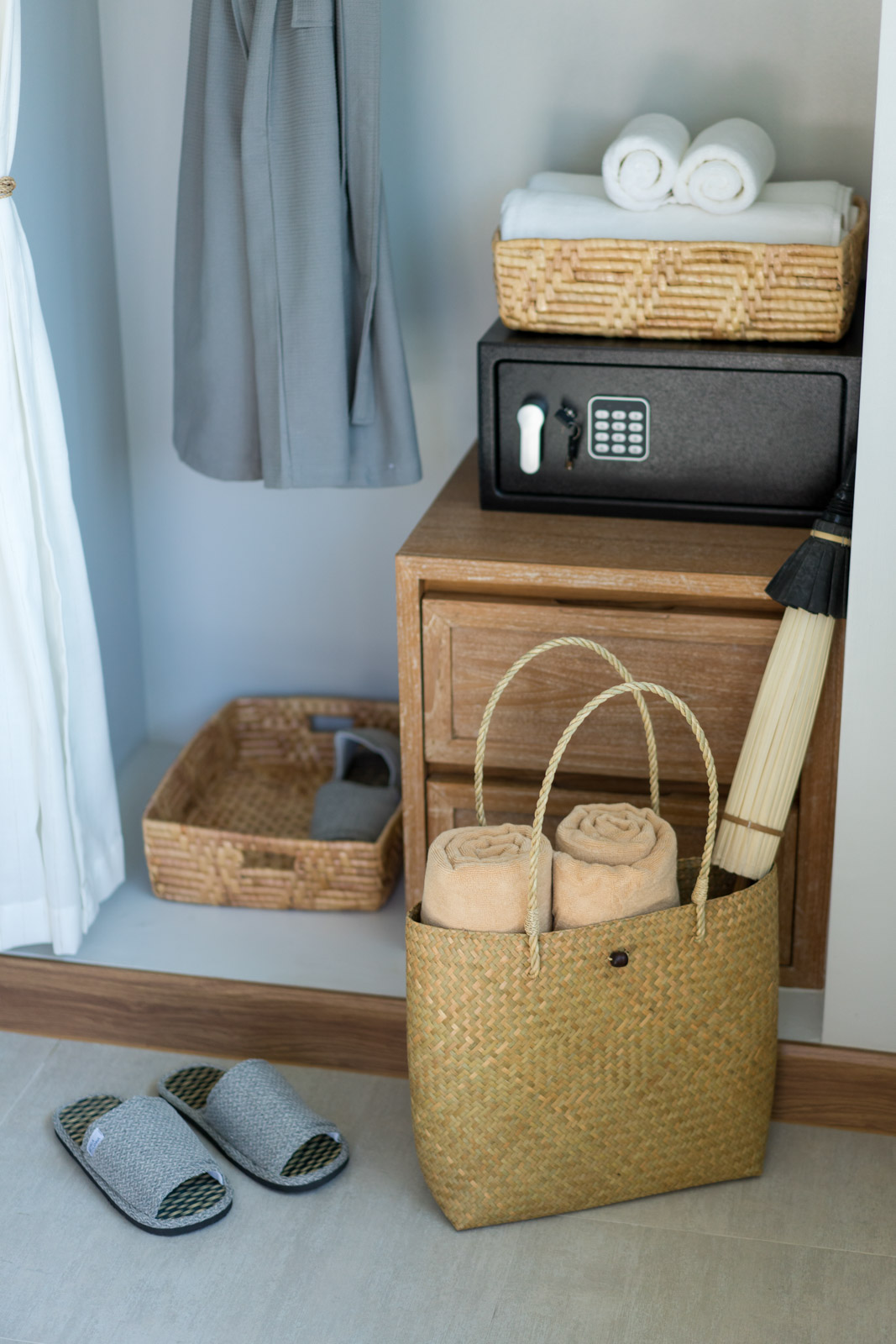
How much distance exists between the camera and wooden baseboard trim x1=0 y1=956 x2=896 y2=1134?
6.09 feet

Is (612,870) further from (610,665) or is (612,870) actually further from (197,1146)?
(197,1146)

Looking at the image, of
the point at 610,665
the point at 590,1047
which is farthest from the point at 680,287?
the point at 590,1047

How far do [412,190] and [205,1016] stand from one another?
123 centimetres

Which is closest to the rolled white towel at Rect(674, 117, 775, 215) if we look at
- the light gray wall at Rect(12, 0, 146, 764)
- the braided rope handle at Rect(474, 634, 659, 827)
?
the braided rope handle at Rect(474, 634, 659, 827)

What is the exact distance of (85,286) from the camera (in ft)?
7.09

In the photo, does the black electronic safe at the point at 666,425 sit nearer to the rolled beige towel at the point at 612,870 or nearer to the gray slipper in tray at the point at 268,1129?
A: the rolled beige towel at the point at 612,870

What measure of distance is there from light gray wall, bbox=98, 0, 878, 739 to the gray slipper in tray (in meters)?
0.85

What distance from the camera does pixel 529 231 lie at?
69.1 inches

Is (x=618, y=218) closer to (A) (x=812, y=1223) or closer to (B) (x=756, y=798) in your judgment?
(B) (x=756, y=798)

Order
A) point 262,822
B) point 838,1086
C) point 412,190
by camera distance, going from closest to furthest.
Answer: point 838,1086
point 412,190
point 262,822

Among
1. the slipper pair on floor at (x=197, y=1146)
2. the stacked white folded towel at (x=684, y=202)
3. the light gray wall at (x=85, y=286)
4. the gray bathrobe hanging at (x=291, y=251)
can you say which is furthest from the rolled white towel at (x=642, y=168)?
the slipper pair on floor at (x=197, y=1146)

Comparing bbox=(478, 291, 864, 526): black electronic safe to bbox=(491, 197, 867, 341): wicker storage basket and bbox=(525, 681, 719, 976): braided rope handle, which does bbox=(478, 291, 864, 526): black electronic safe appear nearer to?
bbox=(491, 197, 867, 341): wicker storage basket

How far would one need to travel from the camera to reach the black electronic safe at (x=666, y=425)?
1707mm

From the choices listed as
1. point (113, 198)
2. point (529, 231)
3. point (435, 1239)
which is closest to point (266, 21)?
point (529, 231)
